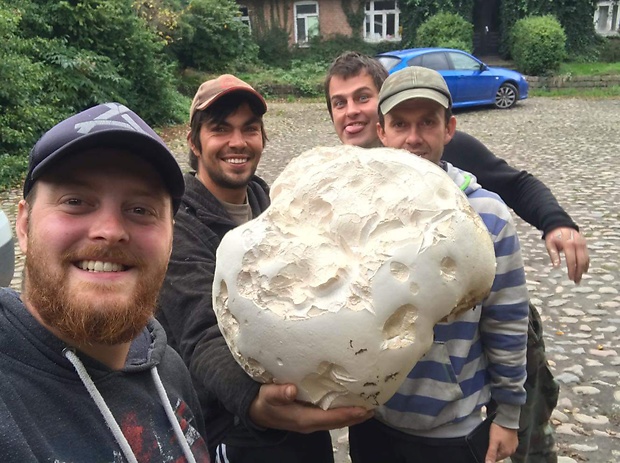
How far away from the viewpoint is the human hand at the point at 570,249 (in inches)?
89.6

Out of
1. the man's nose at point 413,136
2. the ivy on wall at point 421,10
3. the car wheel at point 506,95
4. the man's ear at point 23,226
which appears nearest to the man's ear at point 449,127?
the man's nose at point 413,136

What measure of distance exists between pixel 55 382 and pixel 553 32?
24.4m

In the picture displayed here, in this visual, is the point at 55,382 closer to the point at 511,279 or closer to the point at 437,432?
the point at 437,432

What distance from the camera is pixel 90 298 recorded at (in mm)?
1303

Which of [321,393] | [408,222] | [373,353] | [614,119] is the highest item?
[408,222]

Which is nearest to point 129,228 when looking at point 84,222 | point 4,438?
point 84,222

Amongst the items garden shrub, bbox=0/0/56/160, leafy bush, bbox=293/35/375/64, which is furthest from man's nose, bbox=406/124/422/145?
leafy bush, bbox=293/35/375/64

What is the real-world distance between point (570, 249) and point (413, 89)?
889mm

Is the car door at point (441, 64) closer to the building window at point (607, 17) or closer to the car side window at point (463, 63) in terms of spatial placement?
the car side window at point (463, 63)

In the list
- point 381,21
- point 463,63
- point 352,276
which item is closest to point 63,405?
point 352,276

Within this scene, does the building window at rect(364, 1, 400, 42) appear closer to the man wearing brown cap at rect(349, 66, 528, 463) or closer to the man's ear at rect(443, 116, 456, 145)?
the man's ear at rect(443, 116, 456, 145)

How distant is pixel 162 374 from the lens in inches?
62.4

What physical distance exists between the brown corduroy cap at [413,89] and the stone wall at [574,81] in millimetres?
21235

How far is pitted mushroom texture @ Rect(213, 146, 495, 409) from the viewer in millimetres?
1444
